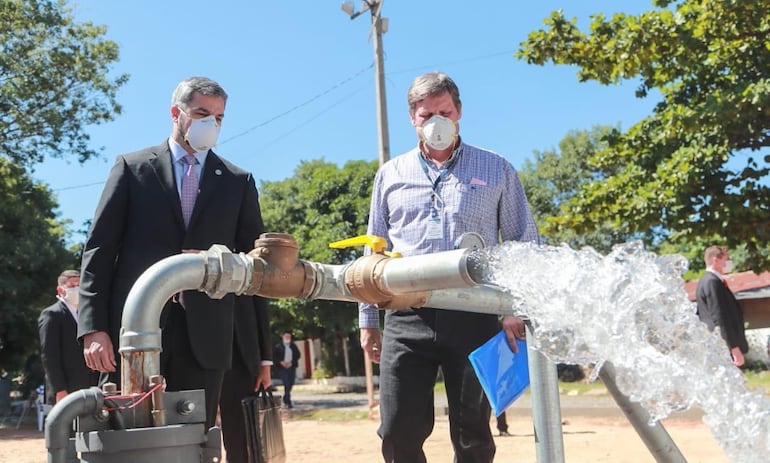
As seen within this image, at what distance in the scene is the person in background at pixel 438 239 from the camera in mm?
3410

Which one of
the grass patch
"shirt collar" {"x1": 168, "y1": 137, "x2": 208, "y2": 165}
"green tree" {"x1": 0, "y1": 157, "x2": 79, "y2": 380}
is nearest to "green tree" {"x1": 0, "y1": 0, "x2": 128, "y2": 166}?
"green tree" {"x1": 0, "y1": 157, "x2": 79, "y2": 380}

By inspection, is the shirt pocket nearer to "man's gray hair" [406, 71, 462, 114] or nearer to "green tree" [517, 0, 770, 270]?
"man's gray hair" [406, 71, 462, 114]

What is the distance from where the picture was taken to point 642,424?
1729mm

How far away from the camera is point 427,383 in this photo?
3.54 m

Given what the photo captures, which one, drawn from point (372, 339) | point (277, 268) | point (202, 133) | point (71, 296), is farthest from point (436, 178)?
point (71, 296)

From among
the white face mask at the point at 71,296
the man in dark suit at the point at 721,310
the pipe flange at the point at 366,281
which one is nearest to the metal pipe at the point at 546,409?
the pipe flange at the point at 366,281

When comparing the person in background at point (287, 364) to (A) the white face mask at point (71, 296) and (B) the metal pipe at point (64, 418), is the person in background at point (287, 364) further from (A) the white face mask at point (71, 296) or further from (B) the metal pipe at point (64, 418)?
(B) the metal pipe at point (64, 418)

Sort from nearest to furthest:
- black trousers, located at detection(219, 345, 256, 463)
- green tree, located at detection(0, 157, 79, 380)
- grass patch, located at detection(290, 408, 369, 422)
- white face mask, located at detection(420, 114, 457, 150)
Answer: white face mask, located at detection(420, 114, 457, 150)
black trousers, located at detection(219, 345, 256, 463)
grass patch, located at detection(290, 408, 369, 422)
green tree, located at detection(0, 157, 79, 380)

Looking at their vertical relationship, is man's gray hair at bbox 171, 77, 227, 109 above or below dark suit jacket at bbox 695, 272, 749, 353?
above

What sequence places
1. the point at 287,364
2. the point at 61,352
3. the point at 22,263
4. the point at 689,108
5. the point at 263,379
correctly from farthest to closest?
the point at 287,364
the point at 22,263
the point at 689,108
the point at 61,352
the point at 263,379

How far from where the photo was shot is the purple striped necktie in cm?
344

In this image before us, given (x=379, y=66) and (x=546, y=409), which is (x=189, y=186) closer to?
(x=546, y=409)

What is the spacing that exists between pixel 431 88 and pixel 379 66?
1207cm

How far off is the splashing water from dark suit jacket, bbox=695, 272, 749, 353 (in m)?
7.29
